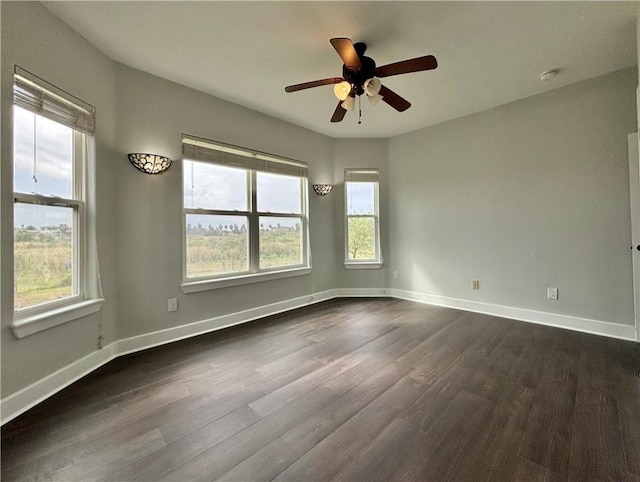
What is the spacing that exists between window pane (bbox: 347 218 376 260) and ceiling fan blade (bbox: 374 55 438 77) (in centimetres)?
271

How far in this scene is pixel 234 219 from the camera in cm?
332

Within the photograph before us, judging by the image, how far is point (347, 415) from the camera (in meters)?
1.59

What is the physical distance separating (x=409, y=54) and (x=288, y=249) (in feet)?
8.86

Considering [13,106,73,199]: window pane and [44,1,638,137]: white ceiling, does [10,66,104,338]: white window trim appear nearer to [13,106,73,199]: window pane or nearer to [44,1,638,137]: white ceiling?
[13,106,73,199]: window pane

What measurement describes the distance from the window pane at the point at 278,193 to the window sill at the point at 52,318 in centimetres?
202

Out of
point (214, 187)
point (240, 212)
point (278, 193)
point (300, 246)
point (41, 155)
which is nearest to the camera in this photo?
point (41, 155)

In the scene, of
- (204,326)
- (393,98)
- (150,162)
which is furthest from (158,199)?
(393,98)

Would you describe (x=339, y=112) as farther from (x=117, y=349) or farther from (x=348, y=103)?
(x=117, y=349)

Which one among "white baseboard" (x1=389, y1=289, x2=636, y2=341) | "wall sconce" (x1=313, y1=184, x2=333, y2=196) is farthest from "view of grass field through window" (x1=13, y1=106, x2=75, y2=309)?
"white baseboard" (x1=389, y1=289, x2=636, y2=341)

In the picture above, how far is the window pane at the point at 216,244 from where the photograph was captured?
9.71ft

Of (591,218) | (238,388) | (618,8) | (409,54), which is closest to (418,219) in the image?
(591,218)

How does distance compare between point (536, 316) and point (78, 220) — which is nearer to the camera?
point (78, 220)

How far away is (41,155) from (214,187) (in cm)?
144

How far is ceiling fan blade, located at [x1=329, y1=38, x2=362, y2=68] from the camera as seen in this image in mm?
1683
